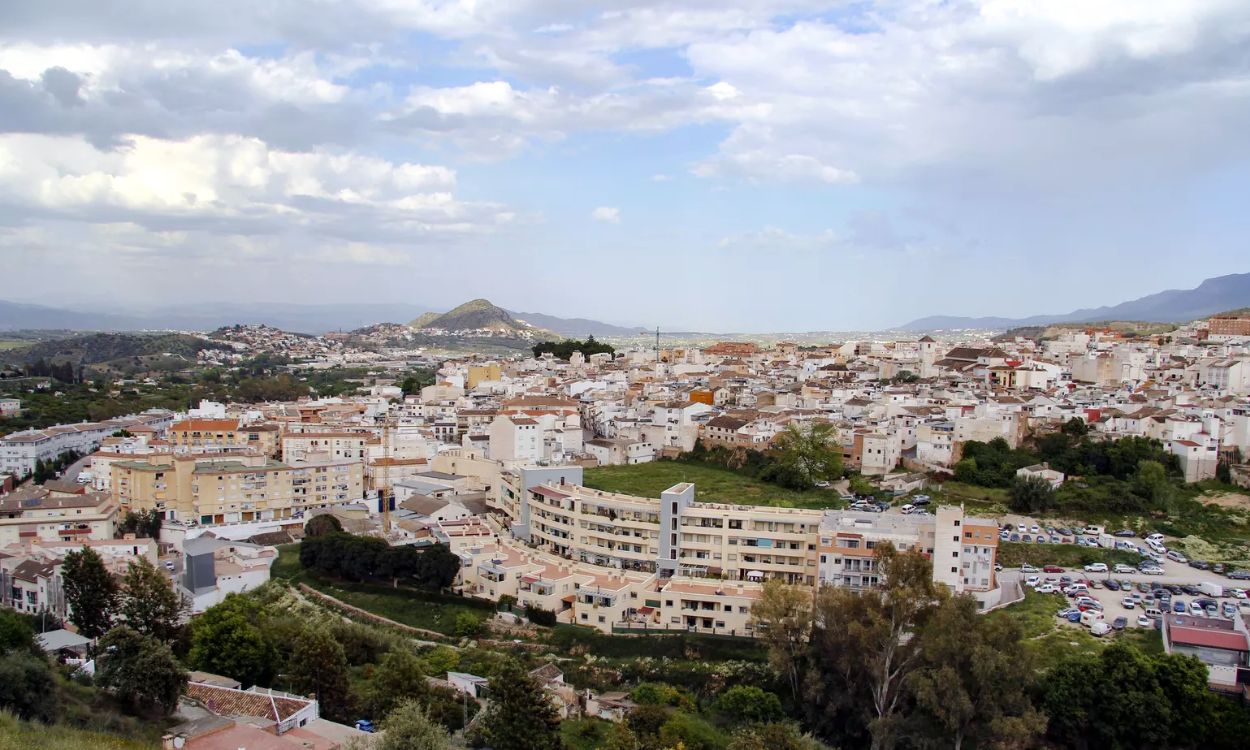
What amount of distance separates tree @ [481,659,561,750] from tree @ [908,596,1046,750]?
526 cm

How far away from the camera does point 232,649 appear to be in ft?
49.2

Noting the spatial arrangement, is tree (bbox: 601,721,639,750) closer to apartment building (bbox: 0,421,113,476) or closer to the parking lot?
the parking lot

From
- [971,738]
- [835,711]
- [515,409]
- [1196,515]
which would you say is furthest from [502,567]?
[1196,515]

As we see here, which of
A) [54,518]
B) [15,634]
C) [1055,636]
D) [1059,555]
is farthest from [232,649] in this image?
[1059,555]

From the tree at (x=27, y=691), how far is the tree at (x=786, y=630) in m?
9.97

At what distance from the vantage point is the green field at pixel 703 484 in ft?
79.0

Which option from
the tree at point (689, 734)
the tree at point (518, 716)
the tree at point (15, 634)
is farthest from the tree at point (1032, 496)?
the tree at point (15, 634)

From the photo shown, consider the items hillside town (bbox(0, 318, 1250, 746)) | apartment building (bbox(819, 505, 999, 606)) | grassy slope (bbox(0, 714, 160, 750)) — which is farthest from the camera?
hillside town (bbox(0, 318, 1250, 746))

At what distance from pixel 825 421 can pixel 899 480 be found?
347cm

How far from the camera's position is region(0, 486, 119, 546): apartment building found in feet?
71.1

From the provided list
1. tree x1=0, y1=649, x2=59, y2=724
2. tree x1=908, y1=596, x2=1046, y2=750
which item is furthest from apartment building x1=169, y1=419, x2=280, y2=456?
tree x1=908, y1=596, x2=1046, y2=750

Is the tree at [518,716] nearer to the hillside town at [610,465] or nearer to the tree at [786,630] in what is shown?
the hillside town at [610,465]

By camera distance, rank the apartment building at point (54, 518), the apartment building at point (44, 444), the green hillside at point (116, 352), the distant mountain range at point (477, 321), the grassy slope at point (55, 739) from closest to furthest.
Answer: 1. the grassy slope at point (55, 739)
2. the apartment building at point (54, 518)
3. the apartment building at point (44, 444)
4. the green hillside at point (116, 352)
5. the distant mountain range at point (477, 321)

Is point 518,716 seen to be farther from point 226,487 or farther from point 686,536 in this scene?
point 226,487
